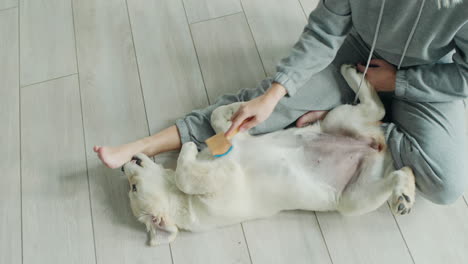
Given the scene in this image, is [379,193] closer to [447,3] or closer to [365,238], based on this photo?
[365,238]

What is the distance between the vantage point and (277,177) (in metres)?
1.15

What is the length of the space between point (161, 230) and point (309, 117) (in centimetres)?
61

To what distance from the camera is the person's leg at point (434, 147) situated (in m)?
1.12

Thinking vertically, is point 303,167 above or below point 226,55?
below

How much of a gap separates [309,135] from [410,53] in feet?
1.25

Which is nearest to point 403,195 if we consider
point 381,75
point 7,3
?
point 381,75

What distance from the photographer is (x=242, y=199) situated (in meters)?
1.16

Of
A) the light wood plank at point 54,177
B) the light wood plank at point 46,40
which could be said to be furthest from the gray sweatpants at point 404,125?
the light wood plank at point 46,40

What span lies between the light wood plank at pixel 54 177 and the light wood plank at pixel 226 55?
1.76 ft

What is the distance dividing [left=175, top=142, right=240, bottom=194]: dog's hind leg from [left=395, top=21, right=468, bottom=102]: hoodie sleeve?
57 centimetres

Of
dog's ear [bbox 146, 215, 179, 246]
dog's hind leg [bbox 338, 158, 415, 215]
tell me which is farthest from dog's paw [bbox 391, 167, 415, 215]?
dog's ear [bbox 146, 215, 179, 246]

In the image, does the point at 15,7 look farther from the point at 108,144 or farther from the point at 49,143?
the point at 108,144

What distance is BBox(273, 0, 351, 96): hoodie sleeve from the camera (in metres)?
1.15

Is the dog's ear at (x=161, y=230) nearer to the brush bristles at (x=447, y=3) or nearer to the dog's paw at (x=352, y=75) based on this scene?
the dog's paw at (x=352, y=75)
